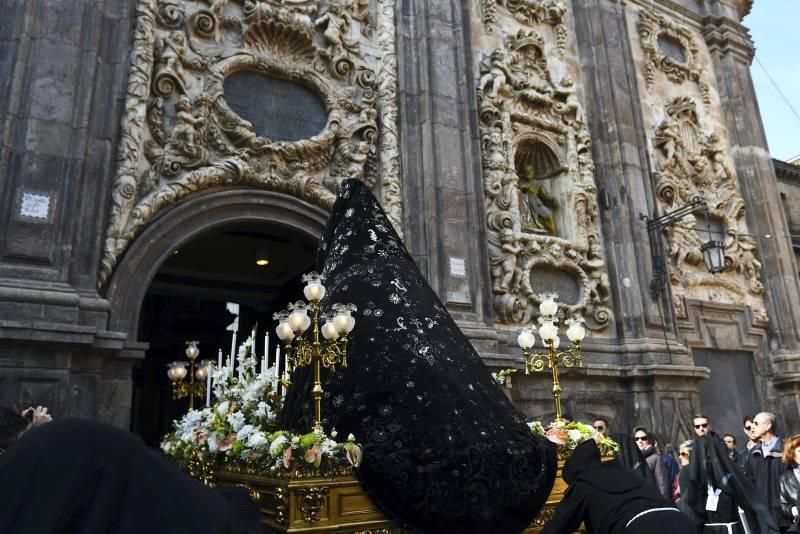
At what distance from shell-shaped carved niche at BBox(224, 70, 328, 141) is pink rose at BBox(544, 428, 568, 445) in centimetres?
657

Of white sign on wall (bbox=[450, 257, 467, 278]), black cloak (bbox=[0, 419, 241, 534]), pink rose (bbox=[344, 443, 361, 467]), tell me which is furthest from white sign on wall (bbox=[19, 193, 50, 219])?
black cloak (bbox=[0, 419, 241, 534])

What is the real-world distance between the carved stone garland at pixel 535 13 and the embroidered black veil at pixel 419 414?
9205 mm

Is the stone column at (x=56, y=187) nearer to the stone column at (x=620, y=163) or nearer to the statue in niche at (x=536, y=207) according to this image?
the statue in niche at (x=536, y=207)

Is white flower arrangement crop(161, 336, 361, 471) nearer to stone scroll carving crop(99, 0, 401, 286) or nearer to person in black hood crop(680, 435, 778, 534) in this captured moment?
stone scroll carving crop(99, 0, 401, 286)

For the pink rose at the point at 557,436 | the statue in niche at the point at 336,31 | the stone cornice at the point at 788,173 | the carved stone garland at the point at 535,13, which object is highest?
the carved stone garland at the point at 535,13

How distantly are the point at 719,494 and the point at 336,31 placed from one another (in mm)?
8797

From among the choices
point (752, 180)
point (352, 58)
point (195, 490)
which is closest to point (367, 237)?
point (195, 490)

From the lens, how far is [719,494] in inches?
244

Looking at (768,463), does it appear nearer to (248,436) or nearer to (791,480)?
(791,480)

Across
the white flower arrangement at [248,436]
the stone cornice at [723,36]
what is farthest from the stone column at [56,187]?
the stone cornice at [723,36]

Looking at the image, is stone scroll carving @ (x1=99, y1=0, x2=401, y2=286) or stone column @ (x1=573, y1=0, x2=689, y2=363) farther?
stone column @ (x1=573, y1=0, x2=689, y2=363)

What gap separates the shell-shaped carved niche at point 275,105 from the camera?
9.87m

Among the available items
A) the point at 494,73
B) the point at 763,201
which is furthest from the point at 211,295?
the point at 763,201

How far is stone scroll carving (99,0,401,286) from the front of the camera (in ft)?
28.6
